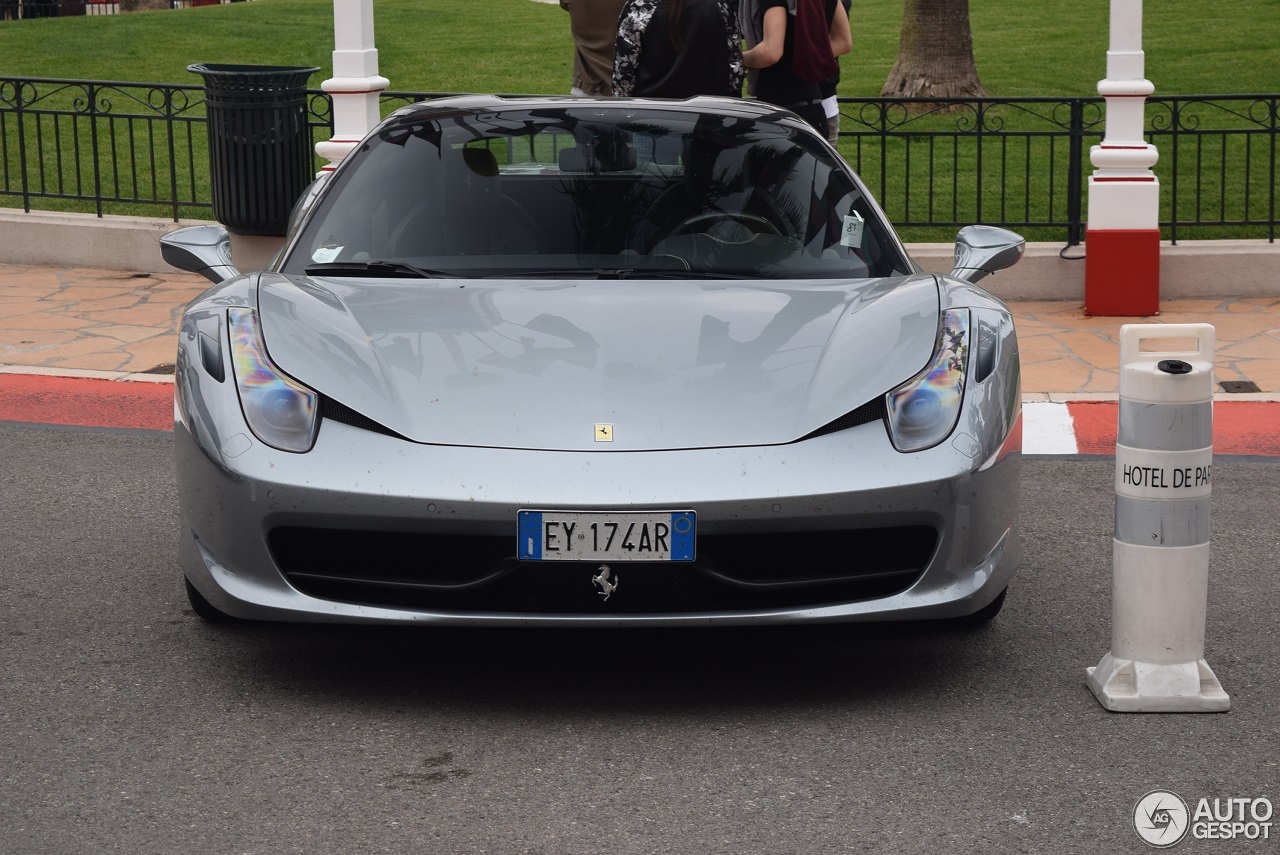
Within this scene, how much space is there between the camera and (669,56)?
816cm

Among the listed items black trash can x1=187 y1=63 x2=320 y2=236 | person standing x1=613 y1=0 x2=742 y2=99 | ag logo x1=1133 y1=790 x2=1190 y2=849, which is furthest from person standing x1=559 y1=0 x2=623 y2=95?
ag logo x1=1133 y1=790 x2=1190 y2=849

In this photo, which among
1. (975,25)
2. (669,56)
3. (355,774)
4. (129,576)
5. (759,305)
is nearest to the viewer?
(355,774)

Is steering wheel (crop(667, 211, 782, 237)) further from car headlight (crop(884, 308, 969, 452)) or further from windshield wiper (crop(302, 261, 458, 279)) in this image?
car headlight (crop(884, 308, 969, 452))

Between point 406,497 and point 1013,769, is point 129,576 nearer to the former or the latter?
point 406,497

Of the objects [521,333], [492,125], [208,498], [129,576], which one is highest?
[492,125]

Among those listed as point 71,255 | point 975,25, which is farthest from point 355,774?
point 975,25

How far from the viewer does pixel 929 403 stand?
4.04m

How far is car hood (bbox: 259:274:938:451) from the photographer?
12.9 ft

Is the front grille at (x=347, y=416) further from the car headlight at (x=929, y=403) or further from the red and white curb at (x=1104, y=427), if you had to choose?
the red and white curb at (x=1104, y=427)

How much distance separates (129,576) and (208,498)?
1.29 meters

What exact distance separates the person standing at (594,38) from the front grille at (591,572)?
616 cm

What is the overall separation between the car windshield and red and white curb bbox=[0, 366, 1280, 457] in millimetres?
2193

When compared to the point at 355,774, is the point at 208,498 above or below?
above

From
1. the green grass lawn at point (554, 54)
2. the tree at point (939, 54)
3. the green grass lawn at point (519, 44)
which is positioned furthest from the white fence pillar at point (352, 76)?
the green grass lawn at point (519, 44)
